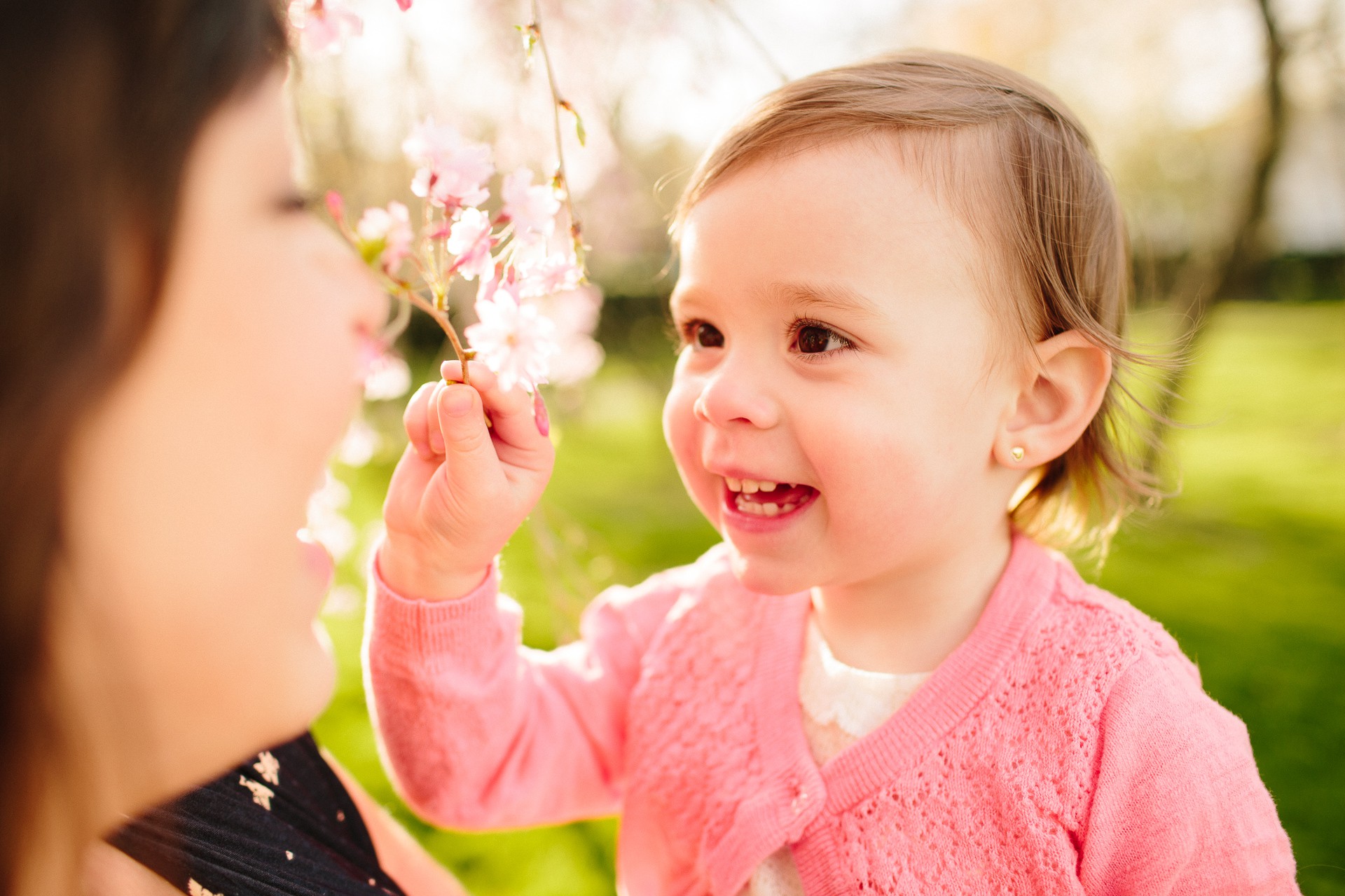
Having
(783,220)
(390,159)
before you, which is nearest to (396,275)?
(783,220)

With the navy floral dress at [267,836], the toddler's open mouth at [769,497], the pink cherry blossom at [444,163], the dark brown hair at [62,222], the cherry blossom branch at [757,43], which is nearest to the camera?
the dark brown hair at [62,222]

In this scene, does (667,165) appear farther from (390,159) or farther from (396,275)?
(396,275)

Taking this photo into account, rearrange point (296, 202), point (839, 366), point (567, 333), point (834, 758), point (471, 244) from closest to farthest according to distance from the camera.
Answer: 1. point (296, 202)
2. point (471, 244)
3. point (839, 366)
4. point (834, 758)
5. point (567, 333)

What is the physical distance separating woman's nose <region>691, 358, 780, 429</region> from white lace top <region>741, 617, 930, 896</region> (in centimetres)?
42

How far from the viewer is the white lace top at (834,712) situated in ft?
4.33

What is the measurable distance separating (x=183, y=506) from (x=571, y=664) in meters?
0.94

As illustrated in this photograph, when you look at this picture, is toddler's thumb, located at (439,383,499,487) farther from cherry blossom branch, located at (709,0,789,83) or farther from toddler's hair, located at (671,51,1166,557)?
cherry blossom branch, located at (709,0,789,83)

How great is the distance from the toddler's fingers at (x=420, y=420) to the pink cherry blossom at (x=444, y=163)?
0.33m

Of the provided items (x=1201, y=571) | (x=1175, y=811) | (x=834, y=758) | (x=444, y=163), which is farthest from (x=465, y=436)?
(x=1201, y=571)

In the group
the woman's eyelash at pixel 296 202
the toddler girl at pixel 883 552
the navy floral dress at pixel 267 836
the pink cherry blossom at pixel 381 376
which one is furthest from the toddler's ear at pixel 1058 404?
the navy floral dress at pixel 267 836

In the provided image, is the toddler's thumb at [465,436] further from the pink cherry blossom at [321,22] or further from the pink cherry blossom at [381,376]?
the pink cherry blossom at [321,22]

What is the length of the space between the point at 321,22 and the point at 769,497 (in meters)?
0.78

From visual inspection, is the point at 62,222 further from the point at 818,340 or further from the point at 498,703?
the point at 498,703

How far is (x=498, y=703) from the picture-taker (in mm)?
1388
